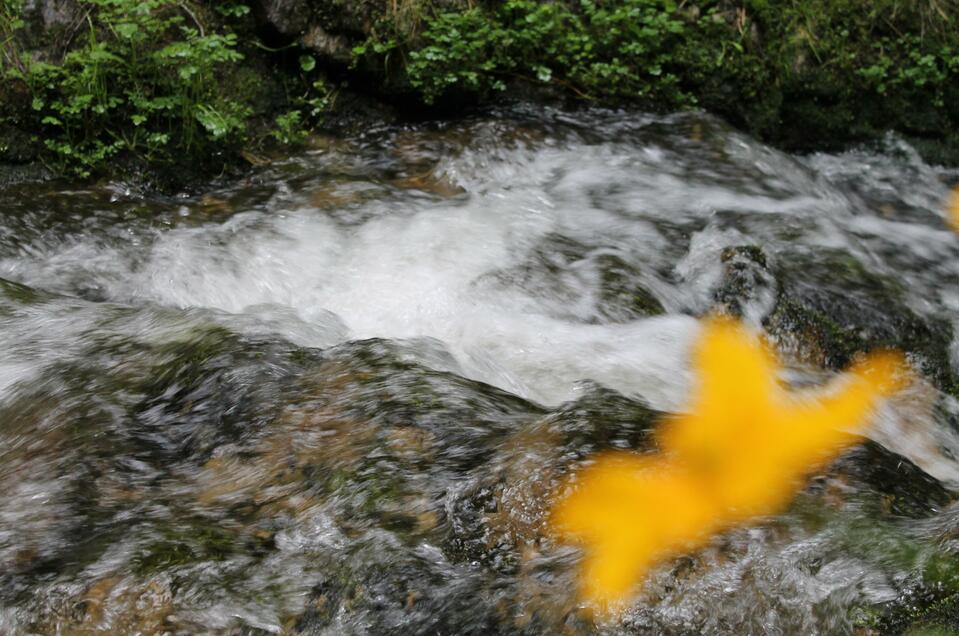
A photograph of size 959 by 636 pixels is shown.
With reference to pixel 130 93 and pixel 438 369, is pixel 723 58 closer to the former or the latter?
pixel 130 93

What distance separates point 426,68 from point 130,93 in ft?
5.52

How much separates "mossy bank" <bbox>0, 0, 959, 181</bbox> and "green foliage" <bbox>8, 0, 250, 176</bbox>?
0.01m

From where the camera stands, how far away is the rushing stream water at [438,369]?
6.89 feet

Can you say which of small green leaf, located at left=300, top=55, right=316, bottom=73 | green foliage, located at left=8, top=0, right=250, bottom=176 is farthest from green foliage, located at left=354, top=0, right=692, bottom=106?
green foliage, located at left=8, top=0, right=250, bottom=176

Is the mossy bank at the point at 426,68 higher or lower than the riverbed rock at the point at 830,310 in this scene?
higher

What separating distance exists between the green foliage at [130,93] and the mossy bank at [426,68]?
0.04 ft

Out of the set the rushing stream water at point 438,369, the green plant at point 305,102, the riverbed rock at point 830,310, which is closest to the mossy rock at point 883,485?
the rushing stream water at point 438,369

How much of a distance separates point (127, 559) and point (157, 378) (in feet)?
3.19

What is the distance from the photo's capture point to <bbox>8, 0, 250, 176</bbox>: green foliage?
16.1 feet

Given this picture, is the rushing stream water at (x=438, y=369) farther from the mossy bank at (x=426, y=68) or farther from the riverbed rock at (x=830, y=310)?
the mossy bank at (x=426, y=68)

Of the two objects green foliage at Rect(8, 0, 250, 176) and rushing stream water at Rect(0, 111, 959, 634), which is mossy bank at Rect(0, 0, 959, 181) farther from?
rushing stream water at Rect(0, 111, 959, 634)

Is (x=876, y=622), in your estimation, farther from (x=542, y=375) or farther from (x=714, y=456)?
(x=542, y=375)

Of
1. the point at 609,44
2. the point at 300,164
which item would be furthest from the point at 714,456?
the point at 609,44

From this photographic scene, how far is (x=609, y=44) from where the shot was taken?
6008mm
